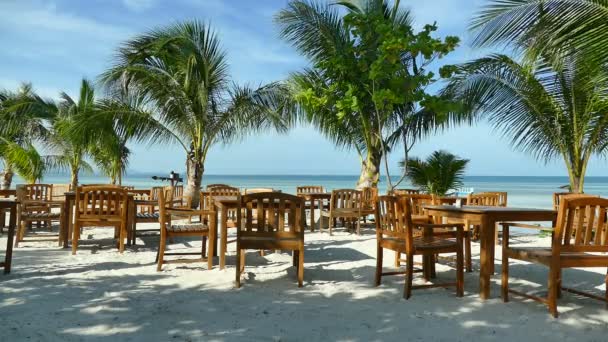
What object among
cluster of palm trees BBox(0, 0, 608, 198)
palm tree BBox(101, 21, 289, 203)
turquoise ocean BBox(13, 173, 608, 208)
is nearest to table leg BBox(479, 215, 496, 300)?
cluster of palm trees BBox(0, 0, 608, 198)

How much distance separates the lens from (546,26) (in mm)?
4750

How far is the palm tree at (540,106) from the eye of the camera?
834cm

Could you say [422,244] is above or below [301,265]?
above

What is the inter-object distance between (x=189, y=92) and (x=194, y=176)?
6.11 ft

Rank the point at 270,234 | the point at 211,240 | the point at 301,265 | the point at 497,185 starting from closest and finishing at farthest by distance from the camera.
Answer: the point at 301,265
the point at 270,234
the point at 211,240
the point at 497,185

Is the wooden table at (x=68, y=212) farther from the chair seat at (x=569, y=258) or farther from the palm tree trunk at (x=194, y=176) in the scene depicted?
the chair seat at (x=569, y=258)

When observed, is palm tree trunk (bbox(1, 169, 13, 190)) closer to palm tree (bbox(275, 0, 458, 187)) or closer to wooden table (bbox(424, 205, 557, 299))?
palm tree (bbox(275, 0, 458, 187))

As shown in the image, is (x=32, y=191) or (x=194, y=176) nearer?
(x=32, y=191)

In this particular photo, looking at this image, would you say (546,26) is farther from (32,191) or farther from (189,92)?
(32,191)

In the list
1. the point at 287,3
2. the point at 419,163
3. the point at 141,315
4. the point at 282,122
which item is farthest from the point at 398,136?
the point at 141,315

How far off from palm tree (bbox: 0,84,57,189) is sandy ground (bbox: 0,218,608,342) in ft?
23.7

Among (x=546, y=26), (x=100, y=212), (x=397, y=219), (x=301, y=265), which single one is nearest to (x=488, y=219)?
(x=397, y=219)

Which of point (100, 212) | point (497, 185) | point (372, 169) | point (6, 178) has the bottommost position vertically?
point (100, 212)

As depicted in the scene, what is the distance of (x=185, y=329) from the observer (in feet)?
10.1
